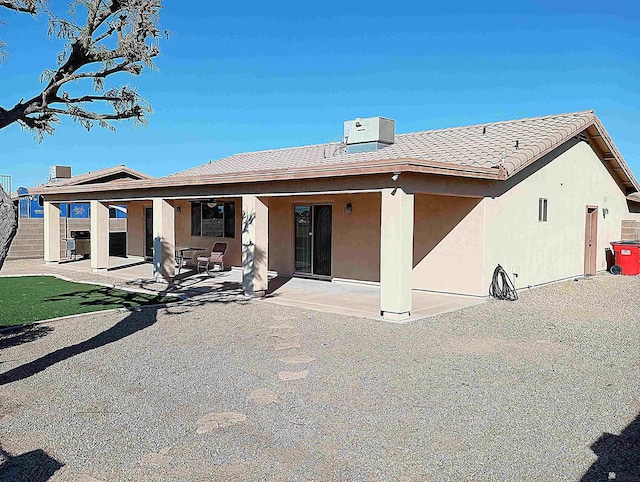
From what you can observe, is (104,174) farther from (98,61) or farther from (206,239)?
(98,61)

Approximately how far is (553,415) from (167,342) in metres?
5.60

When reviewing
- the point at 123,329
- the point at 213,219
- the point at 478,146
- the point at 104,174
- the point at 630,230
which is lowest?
the point at 123,329

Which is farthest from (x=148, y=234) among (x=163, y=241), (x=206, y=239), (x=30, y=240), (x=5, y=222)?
(x=5, y=222)

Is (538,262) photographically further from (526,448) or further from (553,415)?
(526,448)

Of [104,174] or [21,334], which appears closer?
[21,334]

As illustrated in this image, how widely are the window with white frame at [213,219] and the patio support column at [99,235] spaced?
9.68ft

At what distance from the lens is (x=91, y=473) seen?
432 centimetres

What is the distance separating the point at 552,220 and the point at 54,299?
41.5 ft

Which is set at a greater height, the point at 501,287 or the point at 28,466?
the point at 501,287

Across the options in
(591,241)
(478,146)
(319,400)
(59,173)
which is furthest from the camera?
(59,173)

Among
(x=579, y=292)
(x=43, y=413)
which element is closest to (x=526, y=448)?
(x=43, y=413)

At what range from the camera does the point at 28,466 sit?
443cm

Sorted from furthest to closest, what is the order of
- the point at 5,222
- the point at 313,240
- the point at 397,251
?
the point at 313,240 < the point at 397,251 < the point at 5,222

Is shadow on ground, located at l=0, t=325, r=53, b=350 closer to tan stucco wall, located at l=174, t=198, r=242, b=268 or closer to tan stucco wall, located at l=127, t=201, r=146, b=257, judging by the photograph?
tan stucco wall, located at l=174, t=198, r=242, b=268
